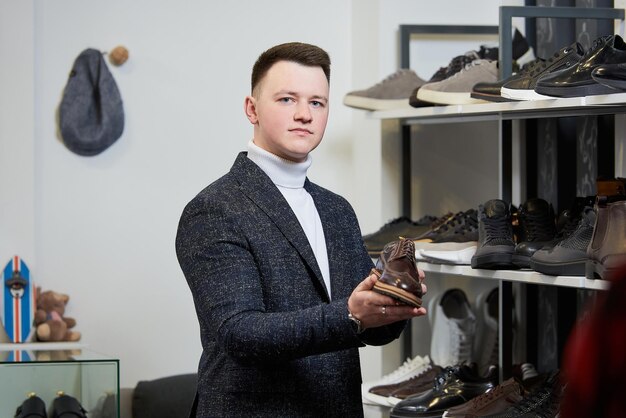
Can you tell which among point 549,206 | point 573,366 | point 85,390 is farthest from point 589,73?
point 573,366

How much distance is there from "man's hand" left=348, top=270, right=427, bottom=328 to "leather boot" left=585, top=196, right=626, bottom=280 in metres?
0.71

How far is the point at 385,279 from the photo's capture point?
1.52 metres

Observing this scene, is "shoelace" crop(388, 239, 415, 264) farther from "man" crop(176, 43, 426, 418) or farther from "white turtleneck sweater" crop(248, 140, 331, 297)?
"white turtleneck sweater" crop(248, 140, 331, 297)

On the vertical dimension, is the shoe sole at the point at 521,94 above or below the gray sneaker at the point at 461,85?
below

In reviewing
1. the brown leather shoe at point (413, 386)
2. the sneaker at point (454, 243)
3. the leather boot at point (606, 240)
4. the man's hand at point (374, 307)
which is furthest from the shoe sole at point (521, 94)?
the man's hand at point (374, 307)

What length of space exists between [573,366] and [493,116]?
2.18m

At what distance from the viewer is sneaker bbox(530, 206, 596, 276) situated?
227cm

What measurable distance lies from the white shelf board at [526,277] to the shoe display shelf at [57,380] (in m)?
0.90

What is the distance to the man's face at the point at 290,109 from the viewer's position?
1.87 meters

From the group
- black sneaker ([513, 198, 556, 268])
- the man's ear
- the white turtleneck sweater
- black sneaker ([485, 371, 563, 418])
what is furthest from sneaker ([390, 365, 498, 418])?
the man's ear

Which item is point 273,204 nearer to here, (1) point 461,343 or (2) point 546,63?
(2) point 546,63

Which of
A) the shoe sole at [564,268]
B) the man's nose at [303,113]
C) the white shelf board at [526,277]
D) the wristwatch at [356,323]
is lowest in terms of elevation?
the wristwatch at [356,323]

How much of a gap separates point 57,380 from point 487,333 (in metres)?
1.39

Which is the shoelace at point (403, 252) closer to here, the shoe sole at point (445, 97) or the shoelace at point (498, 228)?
the shoelace at point (498, 228)
